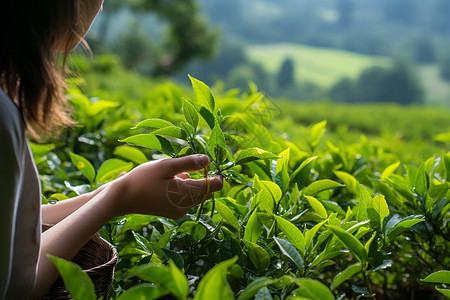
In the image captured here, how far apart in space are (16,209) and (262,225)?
500mm

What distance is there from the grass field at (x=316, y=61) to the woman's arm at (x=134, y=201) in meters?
45.0

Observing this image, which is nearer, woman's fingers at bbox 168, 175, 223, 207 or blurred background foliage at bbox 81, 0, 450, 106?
woman's fingers at bbox 168, 175, 223, 207

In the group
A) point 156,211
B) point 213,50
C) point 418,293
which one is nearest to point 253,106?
point 156,211

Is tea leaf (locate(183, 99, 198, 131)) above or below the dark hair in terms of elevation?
below

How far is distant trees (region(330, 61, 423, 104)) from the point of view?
39.8m

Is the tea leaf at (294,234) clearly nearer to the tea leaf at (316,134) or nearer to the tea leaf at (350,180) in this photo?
the tea leaf at (350,180)

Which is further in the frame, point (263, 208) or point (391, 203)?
point (391, 203)

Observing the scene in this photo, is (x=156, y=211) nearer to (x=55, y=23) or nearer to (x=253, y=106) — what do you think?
(x=55, y=23)

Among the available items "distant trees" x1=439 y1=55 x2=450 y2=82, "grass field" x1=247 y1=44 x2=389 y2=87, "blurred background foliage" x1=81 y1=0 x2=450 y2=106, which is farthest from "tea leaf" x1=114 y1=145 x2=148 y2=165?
"distant trees" x1=439 y1=55 x2=450 y2=82

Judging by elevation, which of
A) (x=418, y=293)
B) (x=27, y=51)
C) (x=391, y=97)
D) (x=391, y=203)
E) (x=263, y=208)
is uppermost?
(x=27, y=51)

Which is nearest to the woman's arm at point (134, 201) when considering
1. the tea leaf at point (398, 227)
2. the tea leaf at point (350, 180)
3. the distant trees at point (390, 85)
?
the tea leaf at point (398, 227)

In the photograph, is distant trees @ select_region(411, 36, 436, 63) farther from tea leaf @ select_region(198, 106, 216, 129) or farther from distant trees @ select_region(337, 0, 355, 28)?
tea leaf @ select_region(198, 106, 216, 129)

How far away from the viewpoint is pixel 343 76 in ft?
148

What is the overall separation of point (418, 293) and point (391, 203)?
1.12ft
